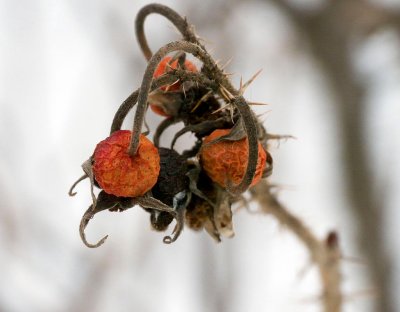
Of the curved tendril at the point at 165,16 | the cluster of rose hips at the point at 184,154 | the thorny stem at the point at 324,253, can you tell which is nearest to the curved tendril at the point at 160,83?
the cluster of rose hips at the point at 184,154

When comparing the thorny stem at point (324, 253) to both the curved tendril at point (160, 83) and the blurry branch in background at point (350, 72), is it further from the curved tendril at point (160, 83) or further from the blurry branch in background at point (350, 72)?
the blurry branch in background at point (350, 72)

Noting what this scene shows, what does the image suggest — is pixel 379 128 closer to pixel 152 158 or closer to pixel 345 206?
pixel 345 206

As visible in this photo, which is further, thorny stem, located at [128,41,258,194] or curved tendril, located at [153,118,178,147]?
curved tendril, located at [153,118,178,147]

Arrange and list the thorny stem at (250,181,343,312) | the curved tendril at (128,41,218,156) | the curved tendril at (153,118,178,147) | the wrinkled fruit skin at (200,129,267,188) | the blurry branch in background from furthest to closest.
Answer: the blurry branch in background
the thorny stem at (250,181,343,312)
the curved tendril at (153,118,178,147)
the wrinkled fruit skin at (200,129,267,188)
the curved tendril at (128,41,218,156)

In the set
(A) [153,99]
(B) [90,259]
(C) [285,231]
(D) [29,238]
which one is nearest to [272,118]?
(B) [90,259]

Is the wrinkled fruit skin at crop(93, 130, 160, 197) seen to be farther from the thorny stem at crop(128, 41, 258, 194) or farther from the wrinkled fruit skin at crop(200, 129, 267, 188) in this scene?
the wrinkled fruit skin at crop(200, 129, 267, 188)

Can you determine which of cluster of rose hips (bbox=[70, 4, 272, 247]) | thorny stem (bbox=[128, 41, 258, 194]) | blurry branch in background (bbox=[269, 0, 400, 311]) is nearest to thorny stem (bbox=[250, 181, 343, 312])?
cluster of rose hips (bbox=[70, 4, 272, 247])

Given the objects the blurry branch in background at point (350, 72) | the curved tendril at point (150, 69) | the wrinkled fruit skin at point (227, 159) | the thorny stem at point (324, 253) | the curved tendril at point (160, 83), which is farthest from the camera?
the blurry branch in background at point (350, 72)
